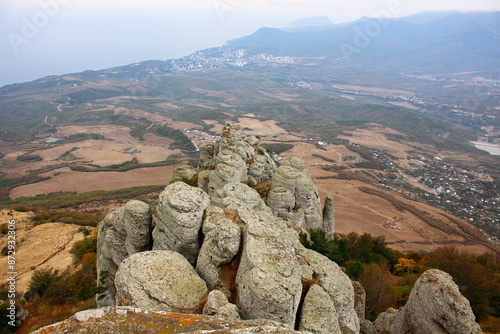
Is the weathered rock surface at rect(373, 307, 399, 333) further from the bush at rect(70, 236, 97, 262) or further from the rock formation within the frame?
the bush at rect(70, 236, 97, 262)

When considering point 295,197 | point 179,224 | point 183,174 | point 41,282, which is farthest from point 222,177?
point 41,282

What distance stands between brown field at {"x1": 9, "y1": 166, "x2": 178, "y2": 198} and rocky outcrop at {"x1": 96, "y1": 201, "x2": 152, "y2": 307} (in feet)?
196

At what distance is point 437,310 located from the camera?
1251 cm

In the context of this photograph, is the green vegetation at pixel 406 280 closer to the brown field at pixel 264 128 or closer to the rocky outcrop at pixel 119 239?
the rocky outcrop at pixel 119 239

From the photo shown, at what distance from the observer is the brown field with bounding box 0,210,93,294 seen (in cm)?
2616

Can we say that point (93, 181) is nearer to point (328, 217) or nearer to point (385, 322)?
Answer: point (328, 217)

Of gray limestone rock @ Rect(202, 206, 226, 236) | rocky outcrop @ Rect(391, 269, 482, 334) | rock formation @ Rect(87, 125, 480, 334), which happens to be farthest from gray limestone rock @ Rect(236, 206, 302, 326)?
rocky outcrop @ Rect(391, 269, 482, 334)

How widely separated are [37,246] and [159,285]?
31996mm

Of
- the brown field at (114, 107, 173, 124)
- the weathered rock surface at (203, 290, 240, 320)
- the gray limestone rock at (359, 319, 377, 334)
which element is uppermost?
the brown field at (114, 107, 173, 124)

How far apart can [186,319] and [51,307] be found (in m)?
20.0

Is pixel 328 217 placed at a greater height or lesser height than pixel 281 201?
lesser

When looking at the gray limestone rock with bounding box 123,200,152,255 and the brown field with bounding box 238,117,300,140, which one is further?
the brown field with bounding box 238,117,300,140

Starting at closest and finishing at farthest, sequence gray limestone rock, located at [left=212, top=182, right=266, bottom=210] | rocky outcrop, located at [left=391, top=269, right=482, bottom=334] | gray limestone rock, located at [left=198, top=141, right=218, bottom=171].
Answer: rocky outcrop, located at [left=391, top=269, right=482, bottom=334] → gray limestone rock, located at [left=212, top=182, right=266, bottom=210] → gray limestone rock, located at [left=198, top=141, right=218, bottom=171]

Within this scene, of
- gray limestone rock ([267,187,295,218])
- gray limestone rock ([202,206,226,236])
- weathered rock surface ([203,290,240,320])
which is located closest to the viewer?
weathered rock surface ([203,290,240,320])
